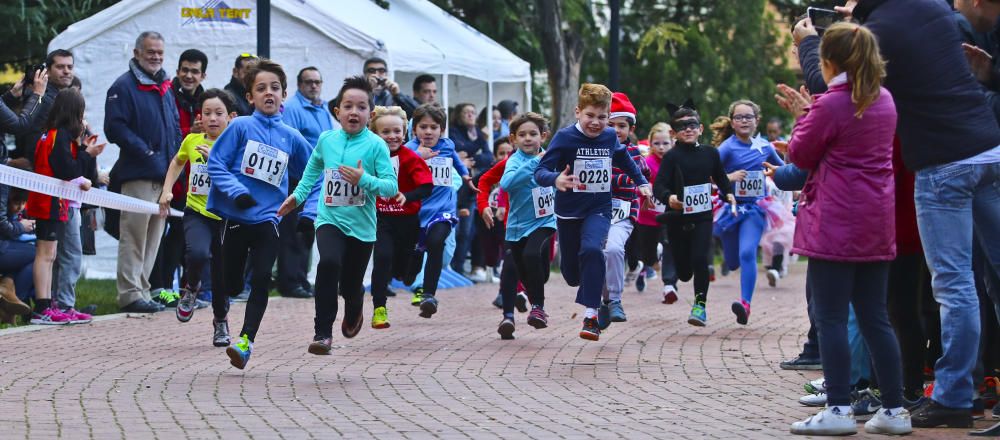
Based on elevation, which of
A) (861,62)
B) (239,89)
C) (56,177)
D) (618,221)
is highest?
(861,62)

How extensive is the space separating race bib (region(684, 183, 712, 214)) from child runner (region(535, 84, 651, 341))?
1.70 meters

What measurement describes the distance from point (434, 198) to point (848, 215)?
6.98 metres

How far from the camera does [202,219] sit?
10977 mm

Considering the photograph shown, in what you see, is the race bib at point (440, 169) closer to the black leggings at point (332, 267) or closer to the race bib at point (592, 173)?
the race bib at point (592, 173)

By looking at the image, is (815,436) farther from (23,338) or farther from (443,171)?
(443,171)

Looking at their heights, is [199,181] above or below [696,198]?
above

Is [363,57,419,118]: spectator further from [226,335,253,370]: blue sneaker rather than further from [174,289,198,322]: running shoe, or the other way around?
[226,335,253,370]: blue sneaker

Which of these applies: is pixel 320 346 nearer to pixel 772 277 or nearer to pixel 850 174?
pixel 850 174

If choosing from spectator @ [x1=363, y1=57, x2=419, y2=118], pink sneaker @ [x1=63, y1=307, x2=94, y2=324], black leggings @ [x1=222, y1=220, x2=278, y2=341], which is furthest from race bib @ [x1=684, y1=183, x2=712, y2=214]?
pink sneaker @ [x1=63, y1=307, x2=94, y2=324]

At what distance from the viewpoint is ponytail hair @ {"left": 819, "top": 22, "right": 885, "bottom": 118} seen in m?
6.83

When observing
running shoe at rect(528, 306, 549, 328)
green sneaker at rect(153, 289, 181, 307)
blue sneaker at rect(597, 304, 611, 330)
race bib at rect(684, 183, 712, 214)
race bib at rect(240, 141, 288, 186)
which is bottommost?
green sneaker at rect(153, 289, 181, 307)

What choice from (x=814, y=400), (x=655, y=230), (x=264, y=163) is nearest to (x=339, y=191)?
(x=264, y=163)

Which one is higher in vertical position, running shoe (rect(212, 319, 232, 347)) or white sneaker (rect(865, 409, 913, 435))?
white sneaker (rect(865, 409, 913, 435))

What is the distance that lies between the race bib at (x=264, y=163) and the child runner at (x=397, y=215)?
62.4 inches
